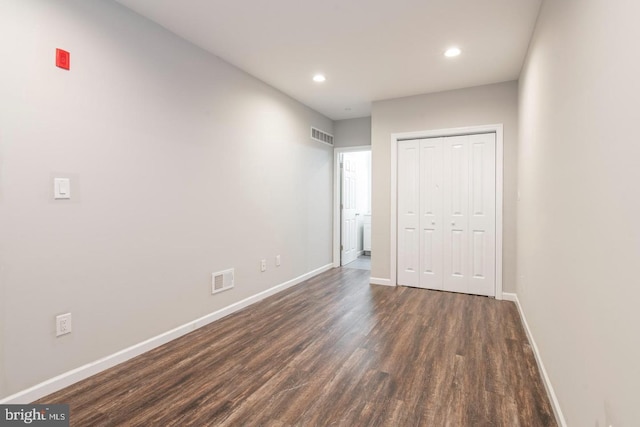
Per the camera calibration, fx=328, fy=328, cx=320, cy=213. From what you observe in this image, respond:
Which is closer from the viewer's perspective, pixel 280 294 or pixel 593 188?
pixel 593 188

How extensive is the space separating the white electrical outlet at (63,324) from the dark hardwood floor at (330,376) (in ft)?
1.14

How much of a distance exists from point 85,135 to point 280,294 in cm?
268

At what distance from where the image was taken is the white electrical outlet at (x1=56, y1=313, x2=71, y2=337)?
203 cm

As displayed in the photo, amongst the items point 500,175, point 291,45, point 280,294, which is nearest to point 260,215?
point 280,294

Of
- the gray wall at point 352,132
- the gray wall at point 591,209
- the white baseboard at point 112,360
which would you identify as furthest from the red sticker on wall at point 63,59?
the gray wall at point 352,132

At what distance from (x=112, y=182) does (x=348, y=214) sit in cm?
428

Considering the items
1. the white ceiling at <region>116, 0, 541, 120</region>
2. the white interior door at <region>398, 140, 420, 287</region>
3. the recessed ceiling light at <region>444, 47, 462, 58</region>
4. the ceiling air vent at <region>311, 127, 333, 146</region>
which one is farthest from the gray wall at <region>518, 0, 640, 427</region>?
the ceiling air vent at <region>311, 127, 333, 146</region>

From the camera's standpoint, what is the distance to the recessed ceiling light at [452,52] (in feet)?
10.0

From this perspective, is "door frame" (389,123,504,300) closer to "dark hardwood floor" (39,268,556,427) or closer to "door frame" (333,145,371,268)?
"dark hardwood floor" (39,268,556,427)

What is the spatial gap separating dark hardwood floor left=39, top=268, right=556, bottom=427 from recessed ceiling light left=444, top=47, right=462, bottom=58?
2581 millimetres


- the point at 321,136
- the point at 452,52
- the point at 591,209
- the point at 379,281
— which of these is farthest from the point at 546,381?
the point at 321,136

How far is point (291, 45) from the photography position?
9.86ft

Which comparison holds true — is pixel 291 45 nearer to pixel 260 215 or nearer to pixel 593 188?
pixel 260 215

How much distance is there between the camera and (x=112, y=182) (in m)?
2.32
